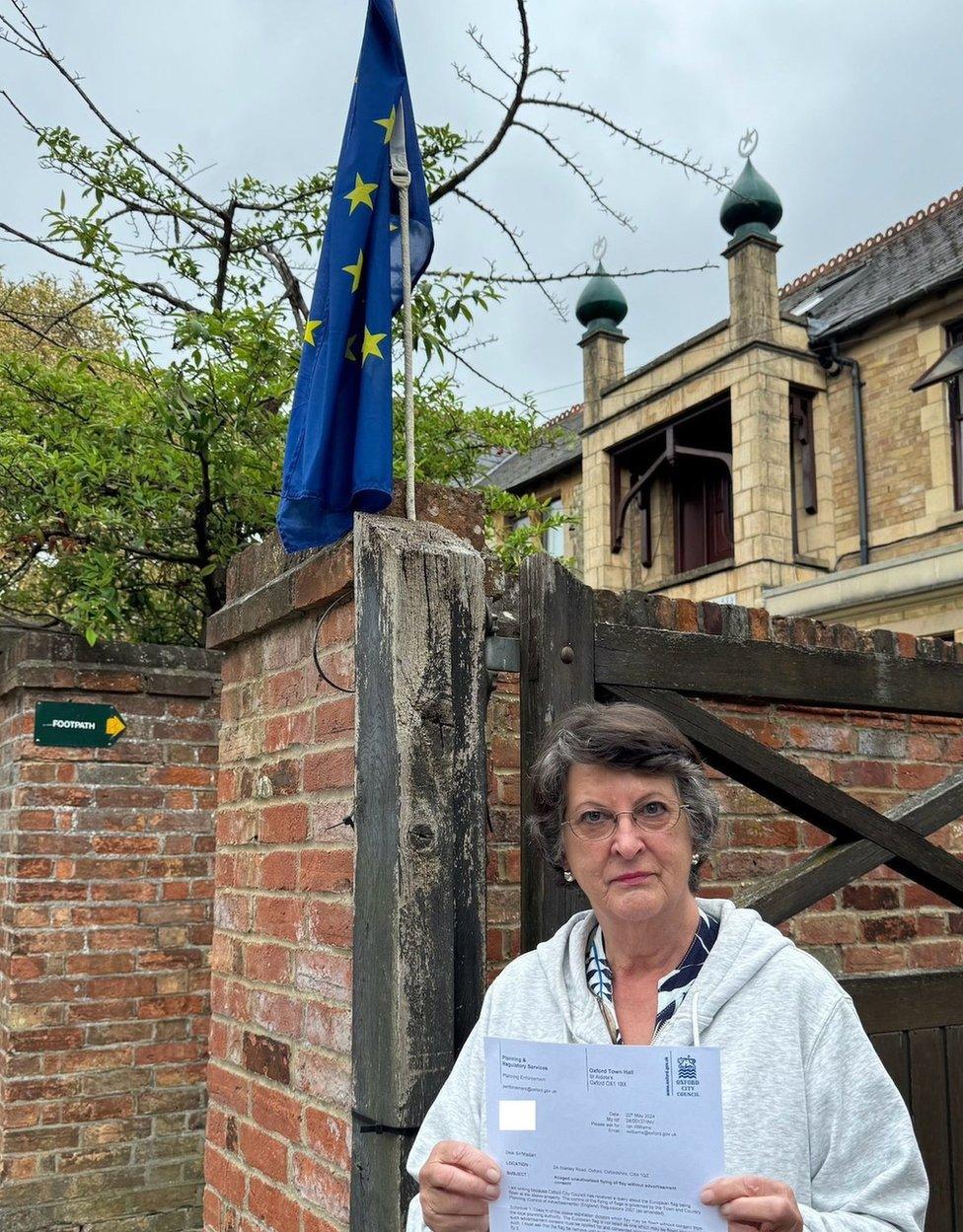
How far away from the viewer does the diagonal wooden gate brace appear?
2.43 m

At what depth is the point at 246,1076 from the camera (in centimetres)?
282

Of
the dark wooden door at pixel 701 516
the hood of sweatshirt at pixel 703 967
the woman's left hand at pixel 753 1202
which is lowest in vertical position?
the woman's left hand at pixel 753 1202

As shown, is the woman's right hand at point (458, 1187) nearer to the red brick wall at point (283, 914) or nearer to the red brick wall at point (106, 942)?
the red brick wall at point (283, 914)

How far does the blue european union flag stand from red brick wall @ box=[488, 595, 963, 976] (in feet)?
2.09

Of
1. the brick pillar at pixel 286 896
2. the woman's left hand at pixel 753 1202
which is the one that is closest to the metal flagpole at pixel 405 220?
the brick pillar at pixel 286 896

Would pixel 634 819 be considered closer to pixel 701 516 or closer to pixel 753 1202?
pixel 753 1202

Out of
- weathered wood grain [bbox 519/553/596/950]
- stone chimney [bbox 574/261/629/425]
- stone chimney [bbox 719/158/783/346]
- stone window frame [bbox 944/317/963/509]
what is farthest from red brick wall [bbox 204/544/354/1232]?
stone chimney [bbox 574/261/629/425]

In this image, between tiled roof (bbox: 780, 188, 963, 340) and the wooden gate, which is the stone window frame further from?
the wooden gate

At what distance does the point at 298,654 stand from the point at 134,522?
2264 mm

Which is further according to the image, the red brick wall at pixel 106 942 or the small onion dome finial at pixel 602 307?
the small onion dome finial at pixel 602 307

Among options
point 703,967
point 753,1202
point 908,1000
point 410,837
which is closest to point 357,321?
point 410,837

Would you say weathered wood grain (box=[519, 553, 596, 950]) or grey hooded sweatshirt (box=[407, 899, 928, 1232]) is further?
weathered wood grain (box=[519, 553, 596, 950])

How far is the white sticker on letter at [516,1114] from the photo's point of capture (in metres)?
1.50

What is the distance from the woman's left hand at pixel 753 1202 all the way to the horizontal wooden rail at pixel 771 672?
1137 mm
